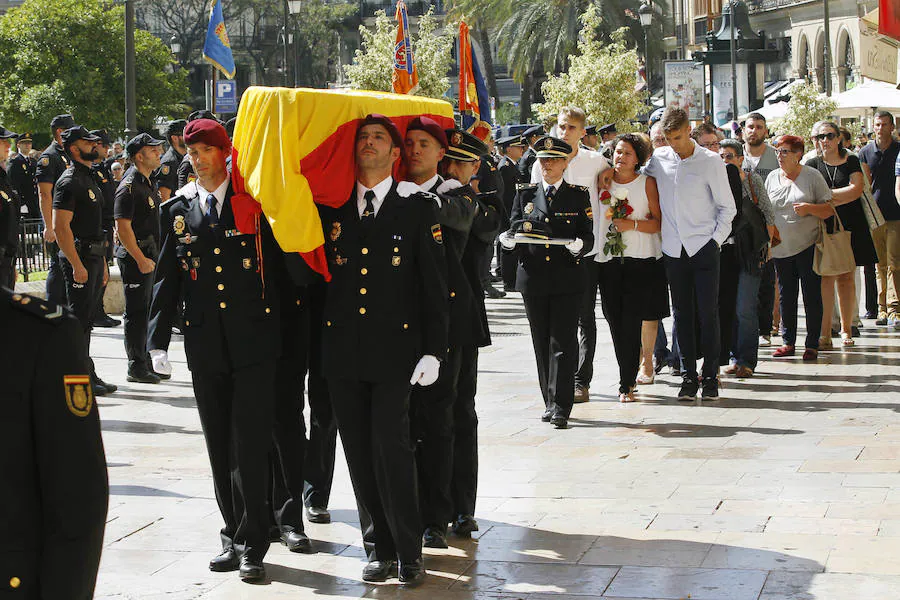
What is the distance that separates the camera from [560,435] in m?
8.58

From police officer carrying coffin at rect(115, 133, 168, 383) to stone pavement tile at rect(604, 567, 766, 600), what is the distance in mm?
6276

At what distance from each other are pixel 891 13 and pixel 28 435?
830 cm

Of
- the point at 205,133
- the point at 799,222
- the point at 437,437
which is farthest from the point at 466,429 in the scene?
the point at 799,222

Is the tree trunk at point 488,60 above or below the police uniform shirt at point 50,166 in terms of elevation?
above

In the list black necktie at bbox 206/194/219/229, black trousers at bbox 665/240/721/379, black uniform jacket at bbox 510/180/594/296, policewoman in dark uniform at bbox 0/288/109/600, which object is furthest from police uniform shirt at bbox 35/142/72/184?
policewoman in dark uniform at bbox 0/288/109/600

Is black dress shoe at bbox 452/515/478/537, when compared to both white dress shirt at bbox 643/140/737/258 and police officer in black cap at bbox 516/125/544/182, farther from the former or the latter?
police officer in black cap at bbox 516/125/544/182

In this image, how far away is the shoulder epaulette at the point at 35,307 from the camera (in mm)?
2545

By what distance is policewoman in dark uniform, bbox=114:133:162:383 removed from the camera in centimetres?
1059

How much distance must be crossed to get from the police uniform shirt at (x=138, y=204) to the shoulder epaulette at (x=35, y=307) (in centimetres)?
815

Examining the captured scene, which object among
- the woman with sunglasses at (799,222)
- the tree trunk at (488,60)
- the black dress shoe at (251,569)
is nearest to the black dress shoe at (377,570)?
the black dress shoe at (251,569)

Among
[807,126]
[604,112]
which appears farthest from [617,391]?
[604,112]

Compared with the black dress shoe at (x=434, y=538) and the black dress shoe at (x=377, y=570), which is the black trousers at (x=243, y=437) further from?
the black dress shoe at (x=434, y=538)

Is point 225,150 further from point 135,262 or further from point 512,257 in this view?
point 135,262

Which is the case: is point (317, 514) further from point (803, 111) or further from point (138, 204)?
point (803, 111)
